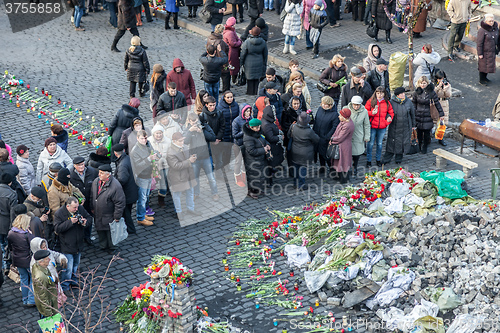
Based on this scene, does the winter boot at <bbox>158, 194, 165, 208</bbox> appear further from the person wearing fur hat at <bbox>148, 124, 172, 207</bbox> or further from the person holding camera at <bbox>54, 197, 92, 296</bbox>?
the person holding camera at <bbox>54, 197, 92, 296</bbox>

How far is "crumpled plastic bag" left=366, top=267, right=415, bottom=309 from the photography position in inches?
393

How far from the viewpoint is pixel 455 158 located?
1370 centimetres

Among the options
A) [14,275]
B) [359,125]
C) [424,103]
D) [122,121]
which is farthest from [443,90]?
[14,275]

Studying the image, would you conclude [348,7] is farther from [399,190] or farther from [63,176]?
[63,176]

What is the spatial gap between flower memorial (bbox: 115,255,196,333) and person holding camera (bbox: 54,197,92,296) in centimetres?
150

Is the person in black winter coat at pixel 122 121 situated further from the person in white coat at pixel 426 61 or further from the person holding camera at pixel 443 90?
the person holding camera at pixel 443 90

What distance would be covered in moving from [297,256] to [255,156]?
8.03 ft

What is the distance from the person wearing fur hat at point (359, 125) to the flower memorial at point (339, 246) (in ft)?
2.19

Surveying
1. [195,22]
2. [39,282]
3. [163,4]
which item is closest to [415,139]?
[39,282]

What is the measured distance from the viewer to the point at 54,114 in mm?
16516

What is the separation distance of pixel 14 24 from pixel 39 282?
15.4 meters

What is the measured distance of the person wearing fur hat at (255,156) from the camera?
12797mm

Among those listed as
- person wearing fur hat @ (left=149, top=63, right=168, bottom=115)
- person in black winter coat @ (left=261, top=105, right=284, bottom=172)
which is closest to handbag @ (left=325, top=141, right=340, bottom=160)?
person in black winter coat @ (left=261, top=105, right=284, bottom=172)

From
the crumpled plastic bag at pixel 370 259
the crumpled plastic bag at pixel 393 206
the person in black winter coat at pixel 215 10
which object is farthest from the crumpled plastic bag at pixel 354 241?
the person in black winter coat at pixel 215 10
